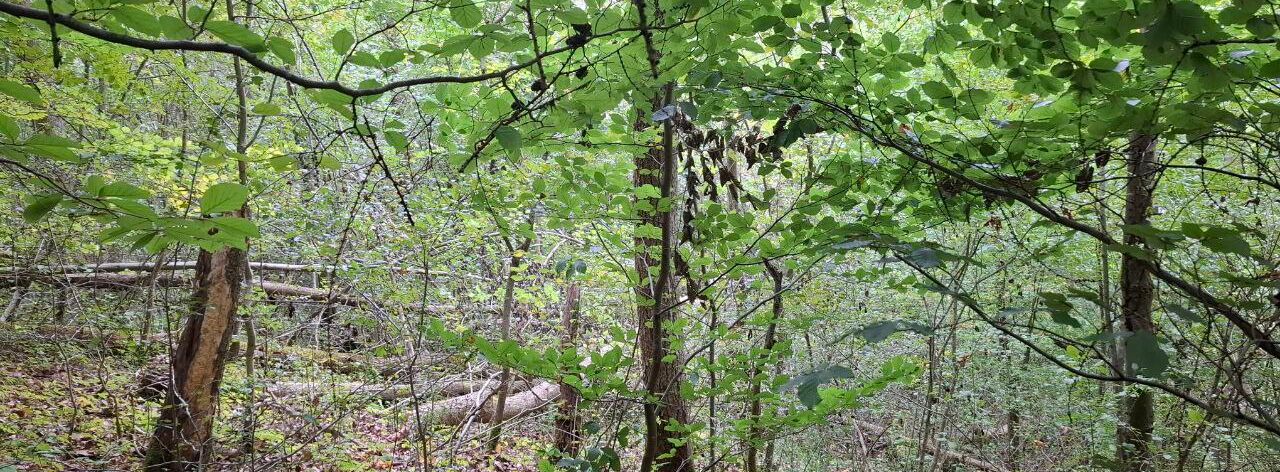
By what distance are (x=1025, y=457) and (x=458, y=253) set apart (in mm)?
5814

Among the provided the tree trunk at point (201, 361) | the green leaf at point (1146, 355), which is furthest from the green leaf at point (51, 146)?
the tree trunk at point (201, 361)

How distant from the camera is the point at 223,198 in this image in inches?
36.9

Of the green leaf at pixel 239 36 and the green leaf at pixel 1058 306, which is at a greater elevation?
the green leaf at pixel 239 36

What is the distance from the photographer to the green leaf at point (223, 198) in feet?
3.02

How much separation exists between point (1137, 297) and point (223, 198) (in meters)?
3.58

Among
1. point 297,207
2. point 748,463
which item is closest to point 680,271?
point 748,463

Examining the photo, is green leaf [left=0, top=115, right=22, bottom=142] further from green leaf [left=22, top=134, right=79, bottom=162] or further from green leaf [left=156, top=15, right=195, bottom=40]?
green leaf [left=156, top=15, right=195, bottom=40]

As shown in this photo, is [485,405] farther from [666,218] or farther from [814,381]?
[814,381]

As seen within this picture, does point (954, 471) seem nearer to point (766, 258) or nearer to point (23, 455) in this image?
point (766, 258)

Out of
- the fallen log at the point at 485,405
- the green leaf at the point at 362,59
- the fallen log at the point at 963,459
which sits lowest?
the fallen log at the point at 963,459

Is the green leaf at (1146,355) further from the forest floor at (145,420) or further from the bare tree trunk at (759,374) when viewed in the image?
the forest floor at (145,420)

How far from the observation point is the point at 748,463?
16.0ft

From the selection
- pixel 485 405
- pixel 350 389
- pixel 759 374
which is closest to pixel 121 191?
pixel 759 374

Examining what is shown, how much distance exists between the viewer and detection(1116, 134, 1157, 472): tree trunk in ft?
8.44
